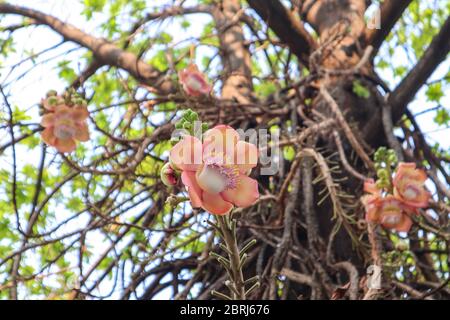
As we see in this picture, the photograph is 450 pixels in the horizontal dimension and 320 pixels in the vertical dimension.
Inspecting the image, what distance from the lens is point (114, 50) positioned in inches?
117

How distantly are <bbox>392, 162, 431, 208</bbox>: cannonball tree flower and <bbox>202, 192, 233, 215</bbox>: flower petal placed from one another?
93 cm

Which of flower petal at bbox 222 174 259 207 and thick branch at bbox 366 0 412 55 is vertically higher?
thick branch at bbox 366 0 412 55

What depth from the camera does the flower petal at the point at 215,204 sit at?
1104 mm

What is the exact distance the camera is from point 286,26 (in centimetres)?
269

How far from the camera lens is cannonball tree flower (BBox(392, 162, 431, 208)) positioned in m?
1.94

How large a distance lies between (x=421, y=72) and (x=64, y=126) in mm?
1191

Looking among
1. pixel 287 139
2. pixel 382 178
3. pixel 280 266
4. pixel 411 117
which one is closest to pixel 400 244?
pixel 382 178

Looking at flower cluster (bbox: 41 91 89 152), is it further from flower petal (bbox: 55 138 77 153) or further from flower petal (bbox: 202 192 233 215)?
flower petal (bbox: 202 192 233 215)

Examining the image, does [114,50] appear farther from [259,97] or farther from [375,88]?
[375,88]

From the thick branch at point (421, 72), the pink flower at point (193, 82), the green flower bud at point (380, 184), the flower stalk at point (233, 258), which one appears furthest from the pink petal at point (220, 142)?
the thick branch at point (421, 72)

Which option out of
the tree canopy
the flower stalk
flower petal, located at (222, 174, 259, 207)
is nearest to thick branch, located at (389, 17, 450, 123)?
the tree canopy

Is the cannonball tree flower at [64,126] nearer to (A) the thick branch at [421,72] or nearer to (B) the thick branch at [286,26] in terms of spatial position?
(B) the thick branch at [286,26]

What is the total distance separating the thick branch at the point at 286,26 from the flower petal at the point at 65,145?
0.81 m

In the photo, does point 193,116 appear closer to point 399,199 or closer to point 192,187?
point 192,187
